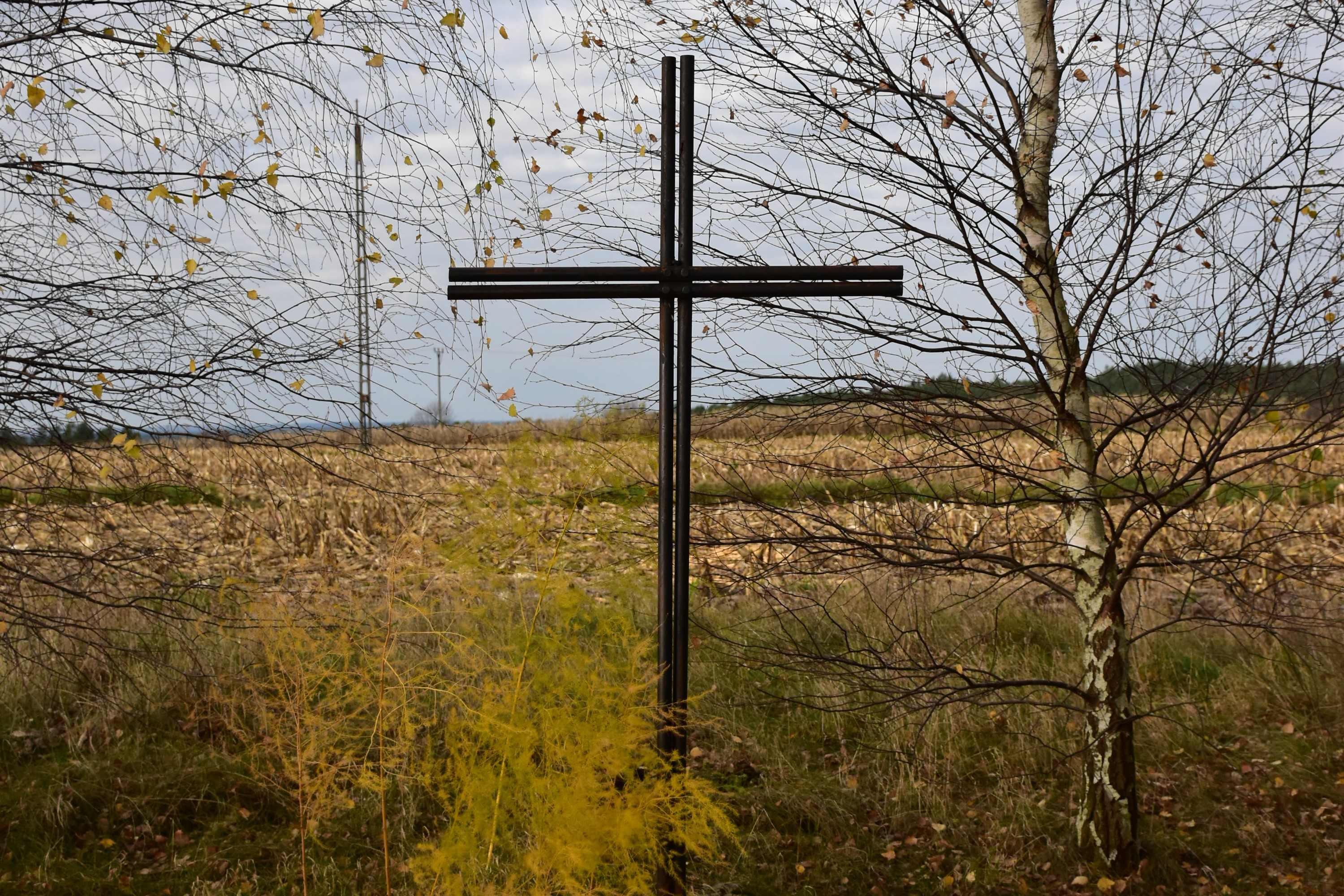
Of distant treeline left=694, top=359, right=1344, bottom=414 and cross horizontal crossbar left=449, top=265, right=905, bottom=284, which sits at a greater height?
cross horizontal crossbar left=449, top=265, right=905, bottom=284

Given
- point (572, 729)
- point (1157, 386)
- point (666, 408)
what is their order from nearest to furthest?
point (572, 729) < point (666, 408) < point (1157, 386)

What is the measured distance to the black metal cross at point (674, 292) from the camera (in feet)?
8.55

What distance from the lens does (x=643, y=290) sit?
2664 millimetres

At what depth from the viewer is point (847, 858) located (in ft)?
11.8

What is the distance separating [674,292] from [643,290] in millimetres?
88

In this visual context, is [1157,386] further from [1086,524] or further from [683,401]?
[683,401]

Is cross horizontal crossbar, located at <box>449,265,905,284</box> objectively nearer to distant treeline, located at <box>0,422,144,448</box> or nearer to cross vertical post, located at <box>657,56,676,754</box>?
cross vertical post, located at <box>657,56,676,754</box>

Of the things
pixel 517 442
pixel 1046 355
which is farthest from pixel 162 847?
pixel 1046 355

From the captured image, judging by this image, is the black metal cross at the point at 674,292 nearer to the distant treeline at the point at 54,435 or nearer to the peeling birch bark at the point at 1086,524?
the peeling birch bark at the point at 1086,524

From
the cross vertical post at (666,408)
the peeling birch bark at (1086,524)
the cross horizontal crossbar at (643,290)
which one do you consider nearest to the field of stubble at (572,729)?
the cross vertical post at (666,408)

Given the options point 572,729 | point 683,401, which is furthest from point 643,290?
point 572,729

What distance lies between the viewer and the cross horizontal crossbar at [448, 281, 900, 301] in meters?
2.64

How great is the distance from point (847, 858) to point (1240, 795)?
5.92ft

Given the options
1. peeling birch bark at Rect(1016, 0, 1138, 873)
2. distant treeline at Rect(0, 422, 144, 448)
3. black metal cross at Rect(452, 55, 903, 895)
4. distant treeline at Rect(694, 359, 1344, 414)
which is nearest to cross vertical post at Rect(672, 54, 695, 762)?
black metal cross at Rect(452, 55, 903, 895)
